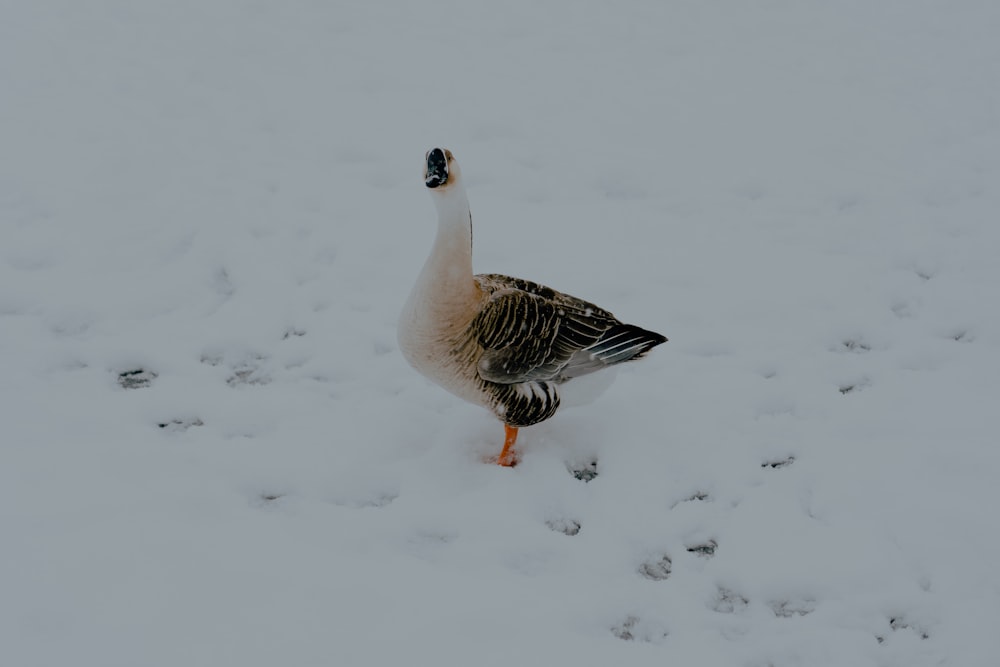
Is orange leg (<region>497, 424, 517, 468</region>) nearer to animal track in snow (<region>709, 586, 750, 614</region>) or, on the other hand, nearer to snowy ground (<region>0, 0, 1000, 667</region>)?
snowy ground (<region>0, 0, 1000, 667</region>)

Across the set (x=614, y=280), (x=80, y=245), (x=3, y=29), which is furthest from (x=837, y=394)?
(x=3, y=29)

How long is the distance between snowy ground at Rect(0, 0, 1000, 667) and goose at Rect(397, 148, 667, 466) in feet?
1.37

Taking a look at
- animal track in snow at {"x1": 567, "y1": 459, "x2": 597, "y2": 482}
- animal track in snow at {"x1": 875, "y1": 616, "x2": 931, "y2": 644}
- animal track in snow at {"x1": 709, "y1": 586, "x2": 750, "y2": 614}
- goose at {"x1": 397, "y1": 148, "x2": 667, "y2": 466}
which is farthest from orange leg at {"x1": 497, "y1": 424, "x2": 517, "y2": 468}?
animal track in snow at {"x1": 875, "y1": 616, "x2": 931, "y2": 644}

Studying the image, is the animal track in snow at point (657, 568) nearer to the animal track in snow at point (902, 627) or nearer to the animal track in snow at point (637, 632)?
the animal track in snow at point (637, 632)

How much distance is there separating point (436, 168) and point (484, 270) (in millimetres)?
1997

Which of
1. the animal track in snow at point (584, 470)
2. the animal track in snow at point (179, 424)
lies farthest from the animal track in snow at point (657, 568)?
the animal track in snow at point (179, 424)

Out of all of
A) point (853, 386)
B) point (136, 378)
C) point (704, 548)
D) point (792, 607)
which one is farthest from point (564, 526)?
point (136, 378)

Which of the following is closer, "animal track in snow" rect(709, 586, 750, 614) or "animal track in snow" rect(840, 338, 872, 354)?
"animal track in snow" rect(709, 586, 750, 614)

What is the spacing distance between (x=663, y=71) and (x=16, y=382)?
581 centimetres

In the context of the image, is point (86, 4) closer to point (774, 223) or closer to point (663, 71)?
Result: point (663, 71)

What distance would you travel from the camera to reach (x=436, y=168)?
3.25m

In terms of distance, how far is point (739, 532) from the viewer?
3520 mm

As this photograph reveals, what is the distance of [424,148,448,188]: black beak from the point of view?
10.6 ft

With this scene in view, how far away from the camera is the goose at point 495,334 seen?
11.5ft
